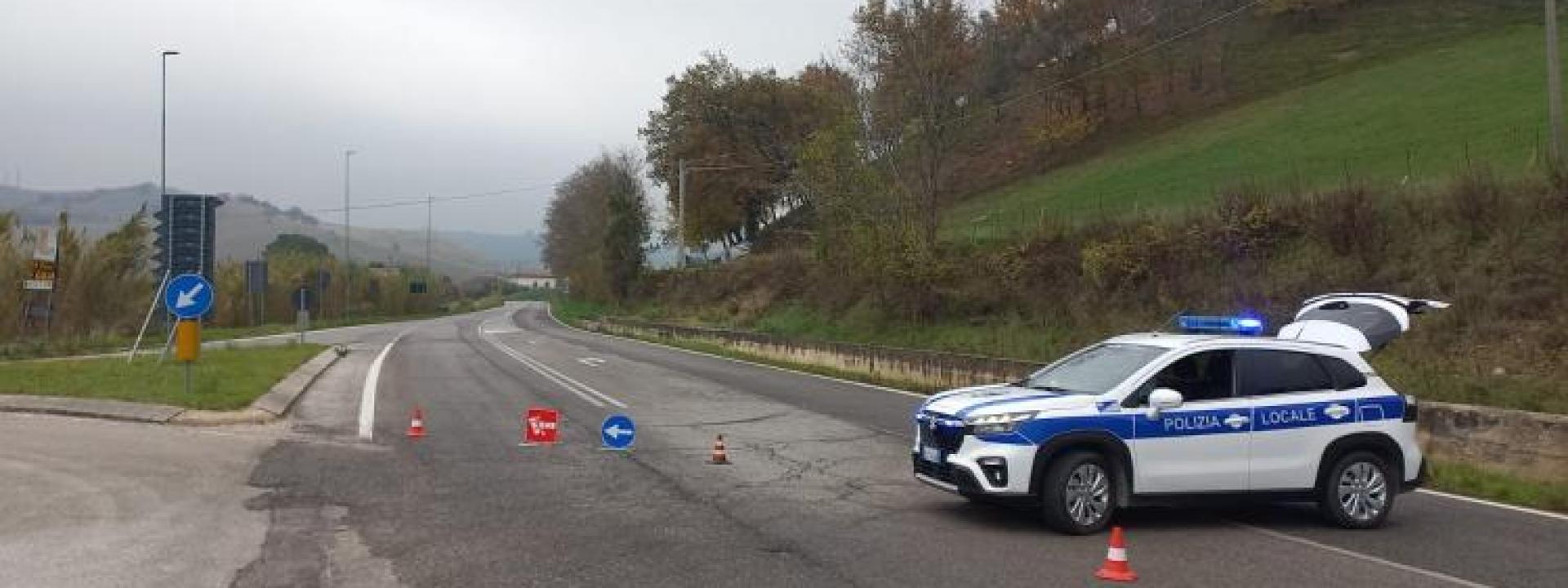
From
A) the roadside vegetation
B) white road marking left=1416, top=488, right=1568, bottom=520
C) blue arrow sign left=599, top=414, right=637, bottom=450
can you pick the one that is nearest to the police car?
white road marking left=1416, top=488, right=1568, bottom=520

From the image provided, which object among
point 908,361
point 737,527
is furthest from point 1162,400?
point 908,361

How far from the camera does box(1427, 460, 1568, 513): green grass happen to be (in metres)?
11.6

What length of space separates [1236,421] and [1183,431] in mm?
503

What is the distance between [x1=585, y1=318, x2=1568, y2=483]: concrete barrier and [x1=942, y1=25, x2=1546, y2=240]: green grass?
7.40 m

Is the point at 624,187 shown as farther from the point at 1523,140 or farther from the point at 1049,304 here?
the point at 1523,140

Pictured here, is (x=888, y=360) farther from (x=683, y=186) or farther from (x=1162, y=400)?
(x=683, y=186)

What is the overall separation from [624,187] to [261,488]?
70.4 meters

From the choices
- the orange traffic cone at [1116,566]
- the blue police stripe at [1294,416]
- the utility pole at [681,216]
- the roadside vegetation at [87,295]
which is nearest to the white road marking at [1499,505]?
the blue police stripe at [1294,416]

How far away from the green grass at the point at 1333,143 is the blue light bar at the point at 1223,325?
43.9ft

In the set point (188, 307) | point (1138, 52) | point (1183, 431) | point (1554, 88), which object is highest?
point (1138, 52)

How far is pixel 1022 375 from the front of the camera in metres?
22.0

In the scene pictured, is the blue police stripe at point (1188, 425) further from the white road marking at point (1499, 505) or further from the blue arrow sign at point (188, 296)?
the blue arrow sign at point (188, 296)

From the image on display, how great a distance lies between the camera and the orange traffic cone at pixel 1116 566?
7727 mm

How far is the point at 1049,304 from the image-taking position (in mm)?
30469
